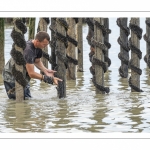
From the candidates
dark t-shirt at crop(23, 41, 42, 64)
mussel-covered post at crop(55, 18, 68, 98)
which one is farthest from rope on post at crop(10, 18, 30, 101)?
mussel-covered post at crop(55, 18, 68, 98)

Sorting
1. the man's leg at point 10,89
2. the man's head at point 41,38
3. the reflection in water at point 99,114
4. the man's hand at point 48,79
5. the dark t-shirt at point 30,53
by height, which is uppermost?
the man's head at point 41,38

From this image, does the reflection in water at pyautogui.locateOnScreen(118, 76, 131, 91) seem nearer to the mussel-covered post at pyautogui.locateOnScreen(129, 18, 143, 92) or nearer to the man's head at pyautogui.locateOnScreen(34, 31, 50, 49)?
the mussel-covered post at pyautogui.locateOnScreen(129, 18, 143, 92)

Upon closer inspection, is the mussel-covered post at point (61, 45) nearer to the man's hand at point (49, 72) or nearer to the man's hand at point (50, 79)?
the man's hand at point (49, 72)

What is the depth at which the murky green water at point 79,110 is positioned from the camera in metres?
12.6

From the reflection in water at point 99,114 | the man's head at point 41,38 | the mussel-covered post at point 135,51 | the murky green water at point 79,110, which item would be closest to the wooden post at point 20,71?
the murky green water at point 79,110

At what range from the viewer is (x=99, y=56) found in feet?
53.6

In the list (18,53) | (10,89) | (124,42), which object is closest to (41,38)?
(18,53)

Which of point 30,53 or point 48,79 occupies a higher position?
point 30,53

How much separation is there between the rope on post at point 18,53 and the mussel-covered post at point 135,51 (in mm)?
2621

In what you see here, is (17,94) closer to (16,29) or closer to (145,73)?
(16,29)

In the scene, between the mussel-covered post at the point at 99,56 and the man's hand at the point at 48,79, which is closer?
the man's hand at the point at 48,79

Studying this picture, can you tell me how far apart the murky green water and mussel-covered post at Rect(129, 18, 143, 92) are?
24 centimetres

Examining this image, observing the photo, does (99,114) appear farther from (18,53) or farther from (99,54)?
(99,54)

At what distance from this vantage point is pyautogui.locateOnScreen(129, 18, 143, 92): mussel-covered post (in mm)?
16375
